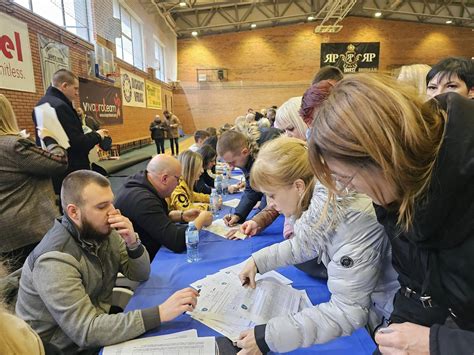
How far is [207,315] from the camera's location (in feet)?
3.84

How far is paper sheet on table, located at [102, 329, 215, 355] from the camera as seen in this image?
3.22 feet

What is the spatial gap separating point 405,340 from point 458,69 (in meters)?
1.91

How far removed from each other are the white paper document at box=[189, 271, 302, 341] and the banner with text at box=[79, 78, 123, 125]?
7.23m

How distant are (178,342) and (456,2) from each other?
61.2 feet

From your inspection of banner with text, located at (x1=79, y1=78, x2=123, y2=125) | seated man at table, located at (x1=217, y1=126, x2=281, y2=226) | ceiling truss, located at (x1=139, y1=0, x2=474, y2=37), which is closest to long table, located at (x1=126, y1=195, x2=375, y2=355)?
seated man at table, located at (x1=217, y1=126, x2=281, y2=226)

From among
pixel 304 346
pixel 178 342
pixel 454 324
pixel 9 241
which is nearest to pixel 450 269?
pixel 454 324

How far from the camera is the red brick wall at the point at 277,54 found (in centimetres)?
1535

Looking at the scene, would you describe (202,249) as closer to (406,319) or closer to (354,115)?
(406,319)

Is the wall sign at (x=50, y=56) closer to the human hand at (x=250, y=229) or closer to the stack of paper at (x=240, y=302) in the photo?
the human hand at (x=250, y=229)

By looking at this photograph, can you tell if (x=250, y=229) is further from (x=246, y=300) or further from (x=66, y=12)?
(x=66, y=12)

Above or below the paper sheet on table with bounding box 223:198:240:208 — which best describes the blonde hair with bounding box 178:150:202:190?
above

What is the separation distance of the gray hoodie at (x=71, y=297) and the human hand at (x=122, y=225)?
0.35ft

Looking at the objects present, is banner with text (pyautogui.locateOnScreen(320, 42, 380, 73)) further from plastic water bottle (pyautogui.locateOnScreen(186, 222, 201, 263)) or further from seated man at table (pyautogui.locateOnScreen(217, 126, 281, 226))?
plastic water bottle (pyautogui.locateOnScreen(186, 222, 201, 263))

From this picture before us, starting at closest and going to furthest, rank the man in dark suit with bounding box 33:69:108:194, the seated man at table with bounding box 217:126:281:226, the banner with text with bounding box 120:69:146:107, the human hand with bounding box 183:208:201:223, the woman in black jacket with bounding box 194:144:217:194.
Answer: the human hand with bounding box 183:208:201:223 → the seated man at table with bounding box 217:126:281:226 → the man in dark suit with bounding box 33:69:108:194 → the woman in black jacket with bounding box 194:144:217:194 → the banner with text with bounding box 120:69:146:107
